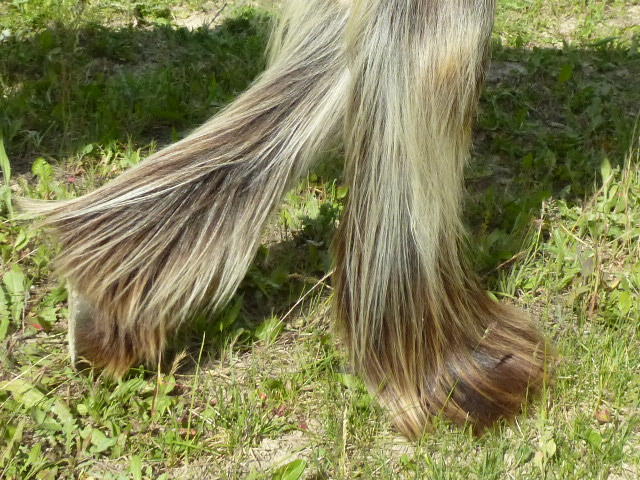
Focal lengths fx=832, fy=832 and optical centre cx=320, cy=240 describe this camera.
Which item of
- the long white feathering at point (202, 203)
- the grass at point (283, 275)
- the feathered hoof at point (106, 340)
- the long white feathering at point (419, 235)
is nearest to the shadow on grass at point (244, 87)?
the grass at point (283, 275)

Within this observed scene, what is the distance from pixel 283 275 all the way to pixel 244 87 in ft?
4.18

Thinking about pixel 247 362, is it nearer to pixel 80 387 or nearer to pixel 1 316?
pixel 80 387

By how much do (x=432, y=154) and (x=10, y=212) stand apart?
1561 millimetres

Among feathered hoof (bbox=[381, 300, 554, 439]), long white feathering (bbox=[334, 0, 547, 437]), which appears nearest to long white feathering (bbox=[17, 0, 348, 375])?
long white feathering (bbox=[334, 0, 547, 437])

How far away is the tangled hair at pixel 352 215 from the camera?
1.88m

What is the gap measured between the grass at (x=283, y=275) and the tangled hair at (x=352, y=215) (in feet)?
0.43

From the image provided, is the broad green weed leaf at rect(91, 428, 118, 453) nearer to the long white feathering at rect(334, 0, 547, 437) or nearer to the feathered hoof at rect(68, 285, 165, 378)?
the feathered hoof at rect(68, 285, 165, 378)

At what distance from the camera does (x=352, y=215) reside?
2.01m

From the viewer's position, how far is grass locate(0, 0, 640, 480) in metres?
2.14

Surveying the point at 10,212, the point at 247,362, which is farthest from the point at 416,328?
the point at 10,212

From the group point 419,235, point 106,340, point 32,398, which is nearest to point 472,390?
point 419,235

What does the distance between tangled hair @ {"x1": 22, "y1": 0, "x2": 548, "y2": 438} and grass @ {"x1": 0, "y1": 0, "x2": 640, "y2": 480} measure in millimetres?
130

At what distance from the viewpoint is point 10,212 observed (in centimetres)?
279

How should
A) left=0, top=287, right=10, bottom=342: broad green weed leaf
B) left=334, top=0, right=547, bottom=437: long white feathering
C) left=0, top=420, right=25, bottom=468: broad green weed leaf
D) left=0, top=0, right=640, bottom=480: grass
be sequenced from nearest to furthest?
1. left=334, top=0, right=547, bottom=437: long white feathering
2. left=0, top=420, right=25, bottom=468: broad green weed leaf
3. left=0, top=0, right=640, bottom=480: grass
4. left=0, top=287, right=10, bottom=342: broad green weed leaf
